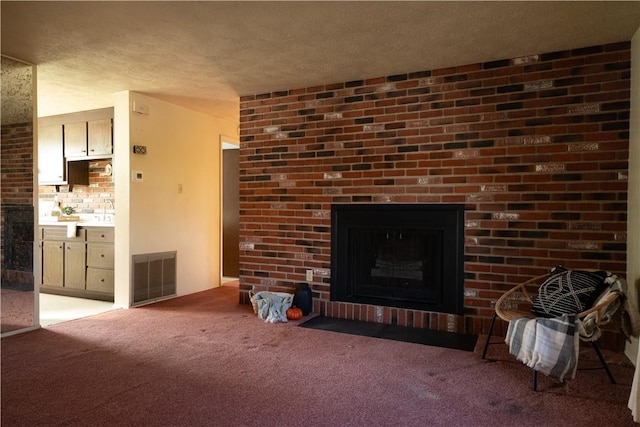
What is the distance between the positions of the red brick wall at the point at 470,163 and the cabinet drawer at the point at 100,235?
1.61m

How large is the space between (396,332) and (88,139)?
4.20 metres

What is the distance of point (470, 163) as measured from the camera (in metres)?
3.39

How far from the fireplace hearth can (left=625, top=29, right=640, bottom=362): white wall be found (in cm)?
111

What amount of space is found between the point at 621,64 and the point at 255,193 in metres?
3.25

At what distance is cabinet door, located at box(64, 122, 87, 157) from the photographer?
5062mm

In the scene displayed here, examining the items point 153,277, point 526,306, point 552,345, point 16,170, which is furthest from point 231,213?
point 552,345

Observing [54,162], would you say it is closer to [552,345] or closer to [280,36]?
[280,36]

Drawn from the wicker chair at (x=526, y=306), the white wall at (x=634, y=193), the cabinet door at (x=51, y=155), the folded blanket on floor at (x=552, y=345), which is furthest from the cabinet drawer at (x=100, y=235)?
the white wall at (x=634, y=193)

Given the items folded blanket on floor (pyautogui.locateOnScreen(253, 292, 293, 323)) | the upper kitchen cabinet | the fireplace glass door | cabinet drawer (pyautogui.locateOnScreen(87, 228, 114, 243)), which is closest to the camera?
the fireplace glass door

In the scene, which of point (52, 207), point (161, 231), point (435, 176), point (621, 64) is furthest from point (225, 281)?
point (621, 64)

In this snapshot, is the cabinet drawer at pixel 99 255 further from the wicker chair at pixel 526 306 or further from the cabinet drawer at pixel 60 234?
the wicker chair at pixel 526 306

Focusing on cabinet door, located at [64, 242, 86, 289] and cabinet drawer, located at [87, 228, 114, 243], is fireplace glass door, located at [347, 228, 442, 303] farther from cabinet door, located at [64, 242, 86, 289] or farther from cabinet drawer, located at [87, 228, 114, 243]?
cabinet door, located at [64, 242, 86, 289]

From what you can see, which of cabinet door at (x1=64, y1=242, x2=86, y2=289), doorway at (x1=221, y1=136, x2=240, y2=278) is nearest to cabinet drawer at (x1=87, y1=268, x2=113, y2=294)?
cabinet door at (x1=64, y1=242, x2=86, y2=289)

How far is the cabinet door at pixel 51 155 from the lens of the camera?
530 cm
